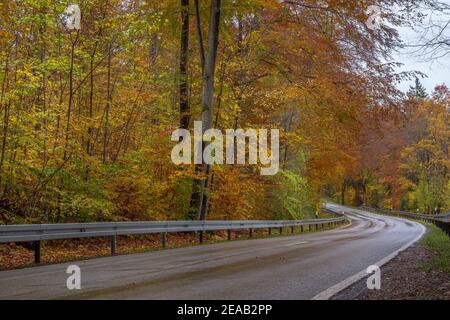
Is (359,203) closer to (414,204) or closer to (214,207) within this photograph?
(414,204)

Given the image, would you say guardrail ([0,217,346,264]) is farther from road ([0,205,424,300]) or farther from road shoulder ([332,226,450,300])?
road shoulder ([332,226,450,300])

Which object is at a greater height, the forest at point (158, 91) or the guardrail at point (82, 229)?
the forest at point (158, 91)

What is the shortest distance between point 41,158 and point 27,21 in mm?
4212

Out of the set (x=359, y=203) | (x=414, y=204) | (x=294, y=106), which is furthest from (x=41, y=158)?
(x=359, y=203)

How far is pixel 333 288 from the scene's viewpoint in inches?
310

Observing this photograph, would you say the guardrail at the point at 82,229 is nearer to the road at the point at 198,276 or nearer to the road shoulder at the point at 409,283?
the road at the point at 198,276

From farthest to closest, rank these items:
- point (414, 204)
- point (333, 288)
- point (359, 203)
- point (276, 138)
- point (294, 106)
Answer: point (359, 203)
point (414, 204)
point (294, 106)
point (276, 138)
point (333, 288)

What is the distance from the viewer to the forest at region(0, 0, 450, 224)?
50.4ft

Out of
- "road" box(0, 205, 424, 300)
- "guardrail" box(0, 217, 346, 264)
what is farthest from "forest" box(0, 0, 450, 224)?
"road" box(0, 205, 424, 300)

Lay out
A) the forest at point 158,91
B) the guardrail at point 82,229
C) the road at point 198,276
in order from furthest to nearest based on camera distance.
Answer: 1. the forest at point 158,91
2. the guardrail at point 82,229
3. the road at point 198,276

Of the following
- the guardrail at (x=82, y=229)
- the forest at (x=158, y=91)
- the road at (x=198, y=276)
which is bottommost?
the road at (x=198, y=276)

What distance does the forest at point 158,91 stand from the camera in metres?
15.4

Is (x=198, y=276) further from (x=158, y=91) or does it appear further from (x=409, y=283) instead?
(x=158, y=91)

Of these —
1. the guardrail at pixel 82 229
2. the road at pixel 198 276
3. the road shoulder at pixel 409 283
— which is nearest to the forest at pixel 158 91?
the guardrail at pixel 82 229
